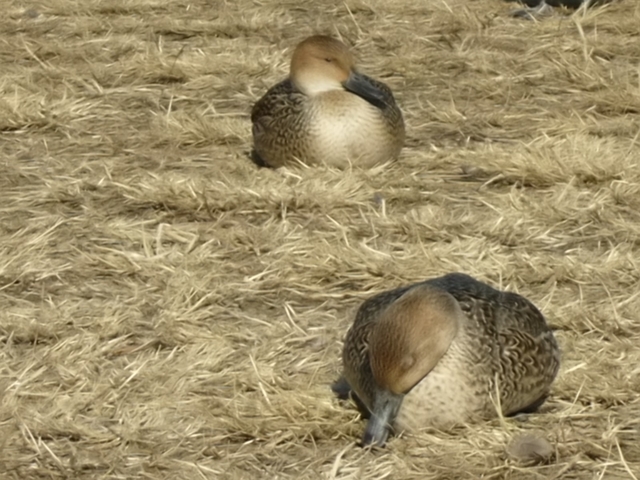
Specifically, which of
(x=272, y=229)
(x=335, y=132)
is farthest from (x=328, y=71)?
(x=272, y=229)

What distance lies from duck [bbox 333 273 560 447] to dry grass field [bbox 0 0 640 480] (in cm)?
7

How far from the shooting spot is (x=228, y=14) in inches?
336

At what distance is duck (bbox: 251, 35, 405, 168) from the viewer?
19.5 ft

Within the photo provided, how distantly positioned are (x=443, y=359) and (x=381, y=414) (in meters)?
0.26

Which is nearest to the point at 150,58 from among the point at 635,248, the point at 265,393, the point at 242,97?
the point at 242,97

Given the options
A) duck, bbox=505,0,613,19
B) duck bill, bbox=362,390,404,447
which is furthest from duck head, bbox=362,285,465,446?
duck, bbox=505,0,613,19

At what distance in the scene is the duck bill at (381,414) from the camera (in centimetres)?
363

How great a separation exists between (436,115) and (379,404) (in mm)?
3326

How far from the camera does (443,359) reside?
378cm

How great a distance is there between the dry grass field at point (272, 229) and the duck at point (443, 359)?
69 millimetres

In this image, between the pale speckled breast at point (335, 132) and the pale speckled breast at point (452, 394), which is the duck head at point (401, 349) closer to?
the pale speckled breast at point (452, 394)

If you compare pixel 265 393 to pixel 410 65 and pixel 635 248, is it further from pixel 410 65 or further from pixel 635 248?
pixel 410 65

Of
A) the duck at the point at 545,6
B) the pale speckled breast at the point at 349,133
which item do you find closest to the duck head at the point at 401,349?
the pale speckled breast at the point at 349,133

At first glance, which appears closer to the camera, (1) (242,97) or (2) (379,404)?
(2) (379,404)
